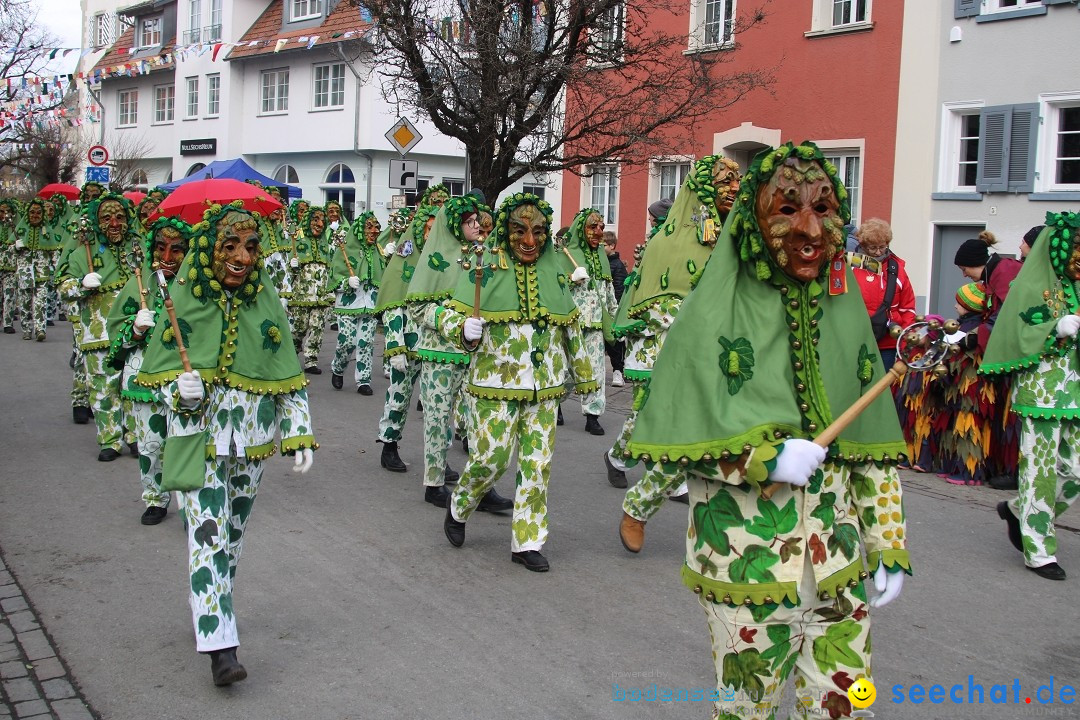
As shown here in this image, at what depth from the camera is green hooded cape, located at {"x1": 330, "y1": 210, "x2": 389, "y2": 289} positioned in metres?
13.6

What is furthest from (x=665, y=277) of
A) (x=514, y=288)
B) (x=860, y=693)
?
(x=860, y=693)

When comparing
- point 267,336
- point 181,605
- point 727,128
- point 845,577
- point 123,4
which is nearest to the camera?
point 845,577

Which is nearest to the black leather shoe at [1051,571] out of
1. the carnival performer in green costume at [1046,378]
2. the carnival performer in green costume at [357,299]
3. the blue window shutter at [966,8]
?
the carnival performer in green costume at [1046,378]

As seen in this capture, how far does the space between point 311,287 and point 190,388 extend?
1052 cm

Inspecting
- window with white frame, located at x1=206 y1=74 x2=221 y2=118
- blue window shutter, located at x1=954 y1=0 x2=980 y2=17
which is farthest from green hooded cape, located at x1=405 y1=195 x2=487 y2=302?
window with white frame, located at x1=206 y1=74 x2=221 y2=118

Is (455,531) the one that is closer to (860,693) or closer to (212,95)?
(860,693)

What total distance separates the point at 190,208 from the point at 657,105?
10.4 meters

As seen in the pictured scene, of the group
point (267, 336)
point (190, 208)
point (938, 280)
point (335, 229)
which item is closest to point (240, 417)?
point (267, 336)

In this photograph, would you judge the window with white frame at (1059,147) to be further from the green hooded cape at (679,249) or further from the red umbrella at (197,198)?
the red umbrella at (197,198)

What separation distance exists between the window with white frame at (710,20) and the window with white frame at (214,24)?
2432cm

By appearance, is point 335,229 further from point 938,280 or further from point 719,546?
point 719,546

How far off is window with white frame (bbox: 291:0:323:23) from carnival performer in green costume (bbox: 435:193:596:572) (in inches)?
1250

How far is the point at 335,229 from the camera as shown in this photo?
627 inches

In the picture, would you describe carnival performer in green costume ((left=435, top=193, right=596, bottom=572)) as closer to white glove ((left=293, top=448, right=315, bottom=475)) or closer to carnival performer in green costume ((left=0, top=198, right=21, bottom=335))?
white glove ((left=293, top=448, right=315, bottom=475))
